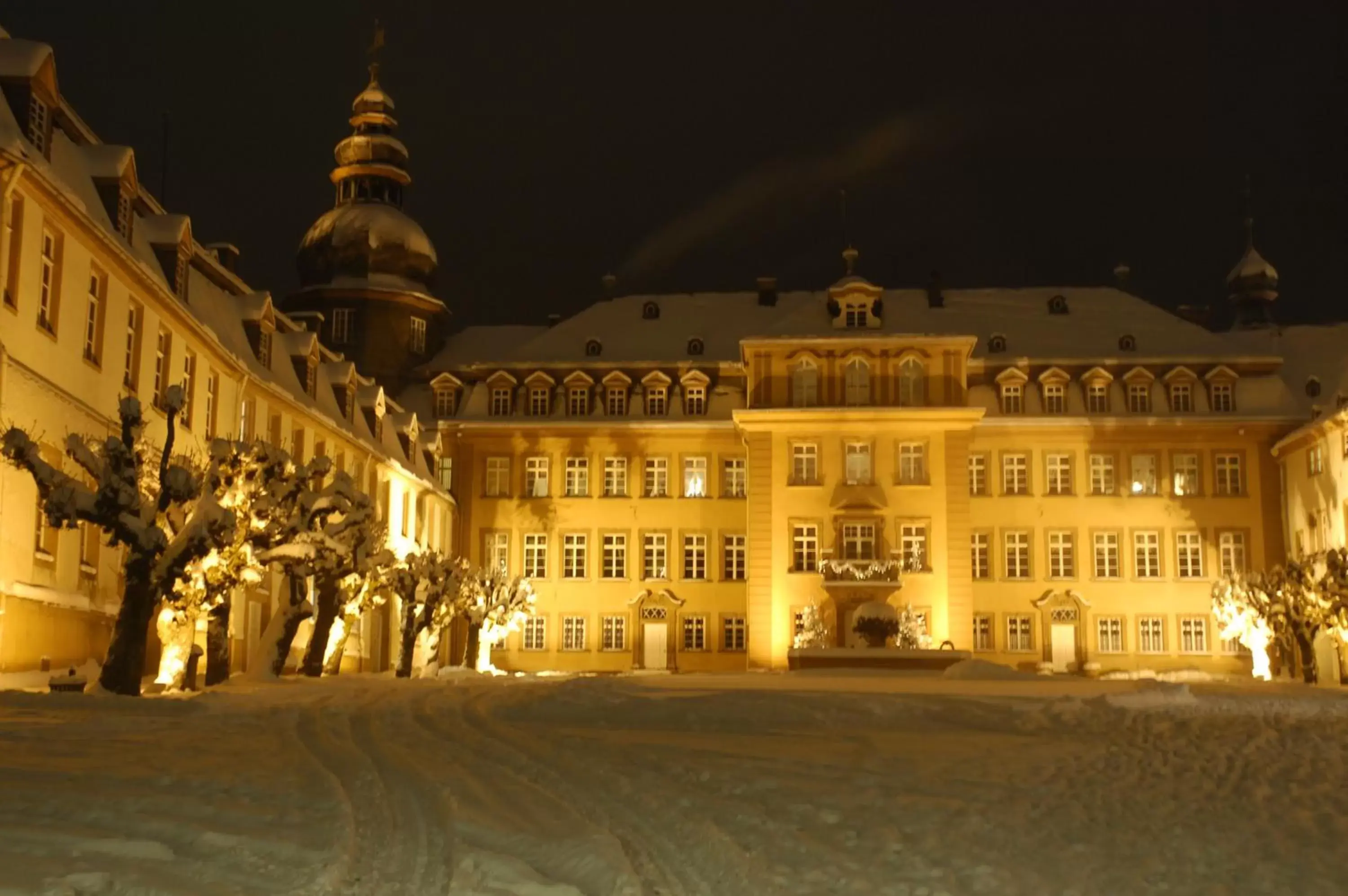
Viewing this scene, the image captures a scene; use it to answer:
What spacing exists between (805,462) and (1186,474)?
14042 millimetres

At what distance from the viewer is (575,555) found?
56.6 m

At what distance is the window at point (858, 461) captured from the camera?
52.6m

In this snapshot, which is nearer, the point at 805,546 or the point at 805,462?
the point at 805,546

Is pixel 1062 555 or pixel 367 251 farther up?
pixel 367 251

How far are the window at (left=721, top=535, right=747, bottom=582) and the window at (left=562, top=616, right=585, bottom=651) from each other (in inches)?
222

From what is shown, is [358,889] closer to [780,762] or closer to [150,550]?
[780,762]

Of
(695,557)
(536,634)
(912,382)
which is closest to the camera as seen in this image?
(912,382)

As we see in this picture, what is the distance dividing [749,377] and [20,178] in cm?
3229

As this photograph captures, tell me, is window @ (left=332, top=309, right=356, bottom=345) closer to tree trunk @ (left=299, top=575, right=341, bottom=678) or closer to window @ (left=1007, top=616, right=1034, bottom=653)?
window @ (left=1007, top=616, right=1034, bottom=653)

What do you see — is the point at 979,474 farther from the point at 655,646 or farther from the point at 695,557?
the point at 655,646

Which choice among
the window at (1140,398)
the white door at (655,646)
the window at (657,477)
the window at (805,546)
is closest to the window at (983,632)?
the window at (805,546)

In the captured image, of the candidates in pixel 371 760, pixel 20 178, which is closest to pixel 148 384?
pixel 20 178

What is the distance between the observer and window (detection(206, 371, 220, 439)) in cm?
3384

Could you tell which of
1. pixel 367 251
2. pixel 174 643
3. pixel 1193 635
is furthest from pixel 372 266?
pixel 174 643
